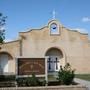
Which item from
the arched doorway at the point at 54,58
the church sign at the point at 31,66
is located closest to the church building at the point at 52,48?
the arched doorway at the point at 54,58

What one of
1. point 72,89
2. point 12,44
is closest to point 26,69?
point 72,89

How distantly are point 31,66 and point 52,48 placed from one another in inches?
876

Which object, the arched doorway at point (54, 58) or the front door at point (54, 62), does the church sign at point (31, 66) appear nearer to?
the arched doorway at point (54, 58)

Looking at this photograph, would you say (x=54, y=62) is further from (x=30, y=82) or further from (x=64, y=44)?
(x=30, y=82)

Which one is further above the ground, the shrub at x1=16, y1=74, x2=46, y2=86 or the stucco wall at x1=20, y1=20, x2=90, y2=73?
the stucco wall at x1=20, y1=20, x2=90, y2=73

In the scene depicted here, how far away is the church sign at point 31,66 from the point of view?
60.7 feet

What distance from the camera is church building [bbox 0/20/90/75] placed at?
39562 millimetres

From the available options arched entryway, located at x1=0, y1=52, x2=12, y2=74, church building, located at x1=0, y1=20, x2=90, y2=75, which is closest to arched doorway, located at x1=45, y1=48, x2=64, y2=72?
church building, located at x1=0, y1=20, x2=90, y2=75

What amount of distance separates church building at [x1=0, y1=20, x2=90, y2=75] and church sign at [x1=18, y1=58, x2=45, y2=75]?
2046 cm

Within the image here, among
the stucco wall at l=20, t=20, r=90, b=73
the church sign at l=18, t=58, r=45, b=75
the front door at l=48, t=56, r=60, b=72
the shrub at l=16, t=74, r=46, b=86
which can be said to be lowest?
the shrub at l=16, t=74, r=46, b=86

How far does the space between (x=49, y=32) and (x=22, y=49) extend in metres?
4.13

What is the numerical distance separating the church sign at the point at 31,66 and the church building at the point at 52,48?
806 inches

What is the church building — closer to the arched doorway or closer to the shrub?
the arched doorway

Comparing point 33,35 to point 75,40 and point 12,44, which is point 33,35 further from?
point 75,40
